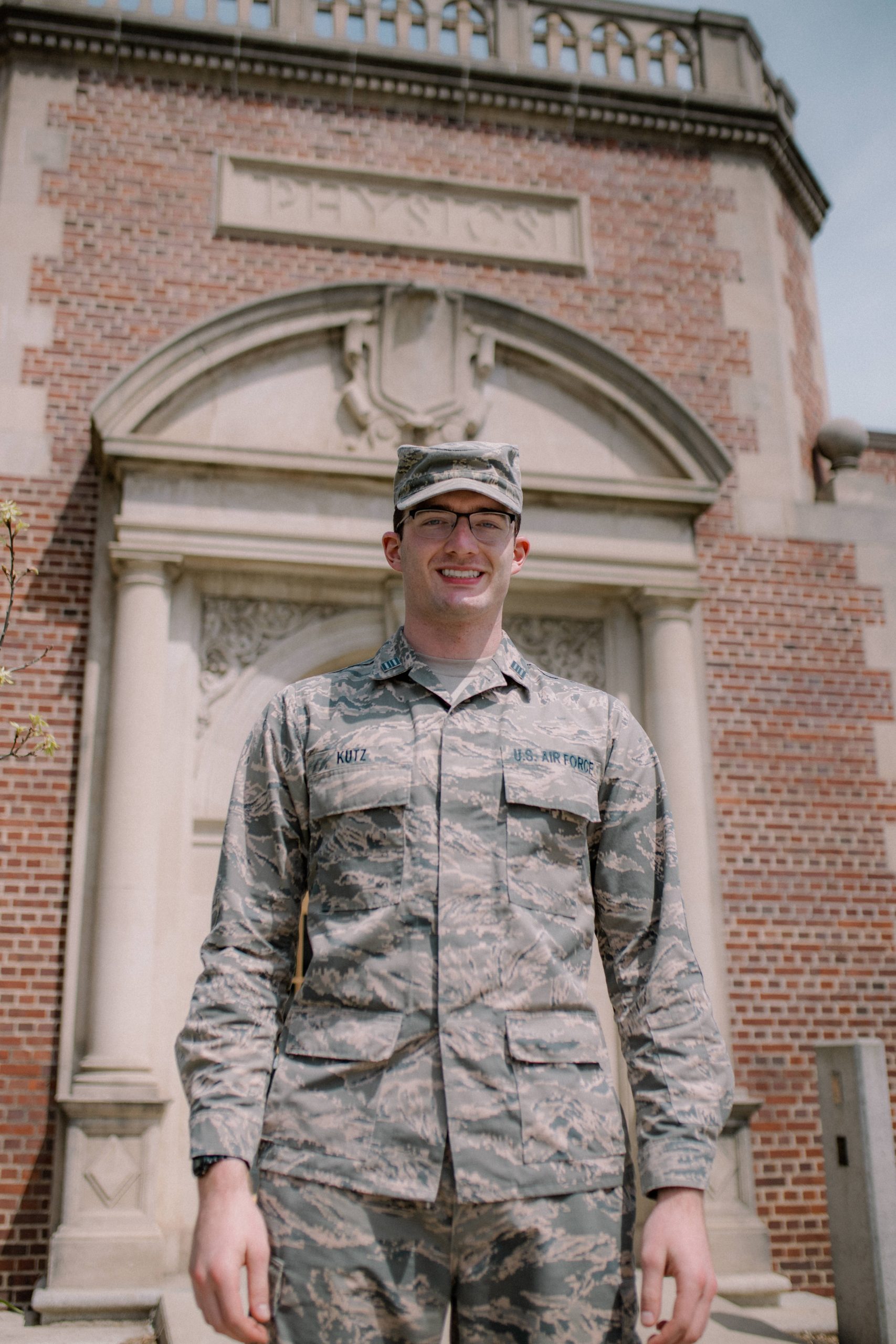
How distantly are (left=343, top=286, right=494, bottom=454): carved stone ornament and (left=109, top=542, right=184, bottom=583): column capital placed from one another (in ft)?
4.29

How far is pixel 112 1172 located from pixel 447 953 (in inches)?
172

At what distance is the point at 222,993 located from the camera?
67.1 inches

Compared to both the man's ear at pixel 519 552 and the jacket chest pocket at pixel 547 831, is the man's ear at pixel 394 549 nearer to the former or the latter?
the man's ear at pixel 519 552

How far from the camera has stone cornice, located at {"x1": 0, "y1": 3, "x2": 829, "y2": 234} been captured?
698 centimetres

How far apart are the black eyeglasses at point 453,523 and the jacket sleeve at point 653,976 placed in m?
0.37

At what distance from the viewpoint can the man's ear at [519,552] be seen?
6.93ft

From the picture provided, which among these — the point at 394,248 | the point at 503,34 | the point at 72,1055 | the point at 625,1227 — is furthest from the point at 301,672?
the point at 625,1227

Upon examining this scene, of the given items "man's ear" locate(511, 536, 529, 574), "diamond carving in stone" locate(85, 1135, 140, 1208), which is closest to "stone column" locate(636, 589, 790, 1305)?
"diamond carving in stone" locate(85, 1135, 140, 1208)

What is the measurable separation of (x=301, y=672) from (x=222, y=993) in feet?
15.9

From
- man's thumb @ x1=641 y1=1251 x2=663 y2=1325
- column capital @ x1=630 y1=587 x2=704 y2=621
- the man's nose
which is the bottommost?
man's thumb @ x1=641 y1=1251 x2=663 y2=1325

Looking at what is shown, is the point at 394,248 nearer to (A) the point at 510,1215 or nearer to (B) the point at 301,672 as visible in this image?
(B) the point at 301,672

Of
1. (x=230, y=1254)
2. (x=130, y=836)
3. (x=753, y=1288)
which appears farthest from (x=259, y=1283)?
(x=753, y=1288)

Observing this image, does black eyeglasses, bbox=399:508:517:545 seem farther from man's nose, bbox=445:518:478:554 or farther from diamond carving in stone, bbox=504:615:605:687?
diamond carving in stone, bbox=504:615:605:687

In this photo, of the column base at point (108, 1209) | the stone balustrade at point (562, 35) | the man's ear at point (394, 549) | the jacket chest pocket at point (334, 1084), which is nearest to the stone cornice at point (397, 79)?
the stone balustrade at point (562, 35)
